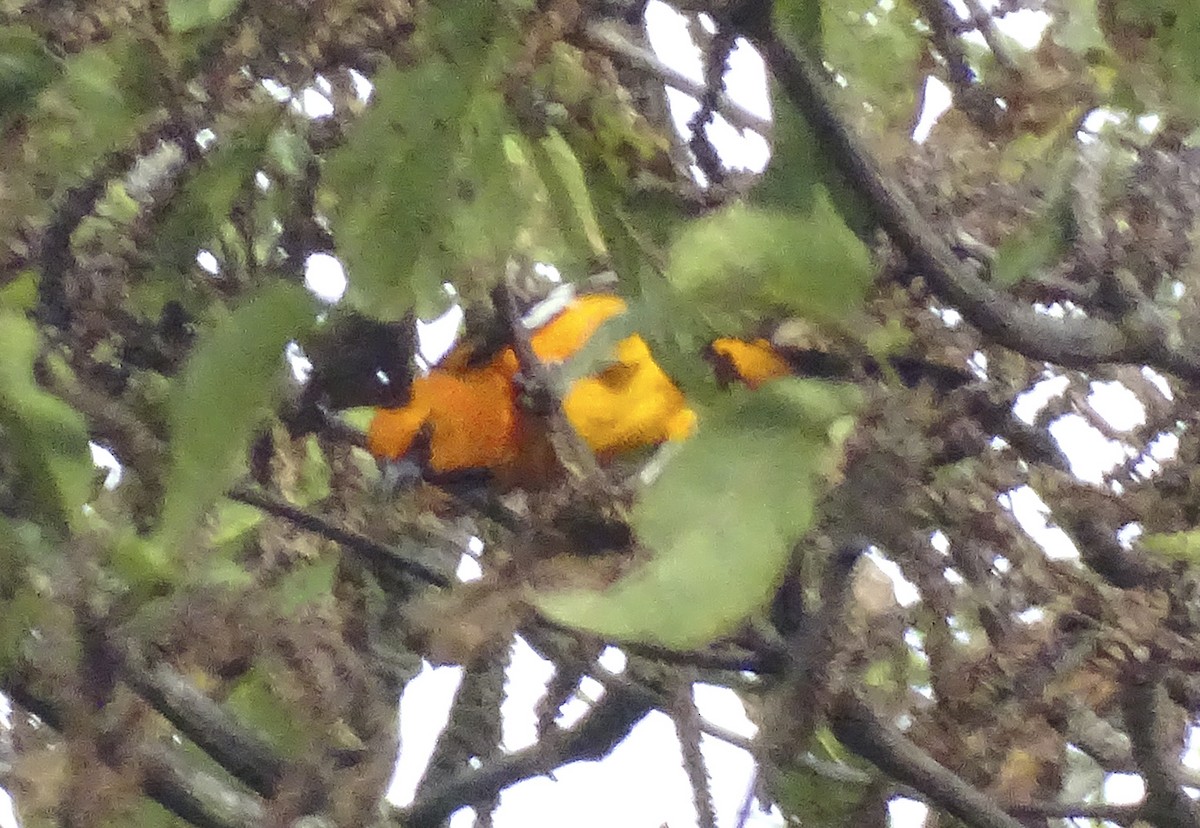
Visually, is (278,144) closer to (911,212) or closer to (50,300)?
(50,300)

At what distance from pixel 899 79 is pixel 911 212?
0.20m

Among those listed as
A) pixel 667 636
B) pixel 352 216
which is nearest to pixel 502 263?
pixel 352 216

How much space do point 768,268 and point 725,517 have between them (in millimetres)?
46

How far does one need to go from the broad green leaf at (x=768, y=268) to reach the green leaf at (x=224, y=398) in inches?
3.2

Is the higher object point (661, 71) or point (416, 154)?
point (661, 71)

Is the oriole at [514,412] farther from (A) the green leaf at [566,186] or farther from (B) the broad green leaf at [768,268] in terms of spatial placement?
(B) the broad green leaf at [768,268]

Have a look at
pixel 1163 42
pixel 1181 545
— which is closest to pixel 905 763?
pixel 1181 545

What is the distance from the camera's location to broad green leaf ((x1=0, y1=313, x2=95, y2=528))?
10.9 inches

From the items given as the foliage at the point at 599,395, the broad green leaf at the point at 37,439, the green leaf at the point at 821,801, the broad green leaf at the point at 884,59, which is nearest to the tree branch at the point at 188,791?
the foliage at the point at 599,395

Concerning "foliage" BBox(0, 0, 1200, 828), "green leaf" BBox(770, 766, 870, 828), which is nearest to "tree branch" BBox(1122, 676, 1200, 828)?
"foliage" BBox(0, 0, 1200, 828)

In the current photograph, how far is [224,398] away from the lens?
24cm

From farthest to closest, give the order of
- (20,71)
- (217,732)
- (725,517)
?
(217,732)
(20,71)
(725,517)

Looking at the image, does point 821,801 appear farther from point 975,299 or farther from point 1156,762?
point 975,299

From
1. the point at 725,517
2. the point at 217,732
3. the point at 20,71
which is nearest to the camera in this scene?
the point at 725,517
